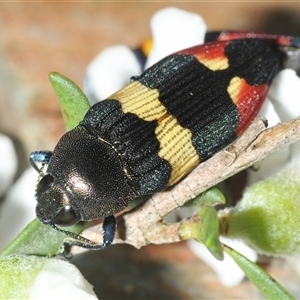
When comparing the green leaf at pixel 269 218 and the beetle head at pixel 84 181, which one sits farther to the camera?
the beetle head at pixel 84 181

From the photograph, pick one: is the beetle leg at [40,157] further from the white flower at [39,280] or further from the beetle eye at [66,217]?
the white flower at [39,280]

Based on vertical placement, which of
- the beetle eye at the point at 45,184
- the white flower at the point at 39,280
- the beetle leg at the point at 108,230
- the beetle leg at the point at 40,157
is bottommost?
the beetle leg at the point at 108,230

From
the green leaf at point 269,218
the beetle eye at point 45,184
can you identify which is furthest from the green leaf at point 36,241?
the green leaf at point 269,218

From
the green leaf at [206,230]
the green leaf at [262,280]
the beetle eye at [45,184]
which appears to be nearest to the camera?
the green leaf at [206,230]

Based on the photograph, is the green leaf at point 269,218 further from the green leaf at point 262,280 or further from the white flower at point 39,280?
the white flower at point 39,280

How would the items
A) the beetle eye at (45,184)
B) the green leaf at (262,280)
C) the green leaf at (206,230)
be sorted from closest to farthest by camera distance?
1. the green leaf at (206,230)
2. the green leaf at (262,280)
3. the beetle eye at (45,184)

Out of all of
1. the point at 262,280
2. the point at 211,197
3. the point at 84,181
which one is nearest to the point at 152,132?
the point at 84,181

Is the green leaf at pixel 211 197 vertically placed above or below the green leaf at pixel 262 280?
above

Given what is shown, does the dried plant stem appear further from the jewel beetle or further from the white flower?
the white flower
